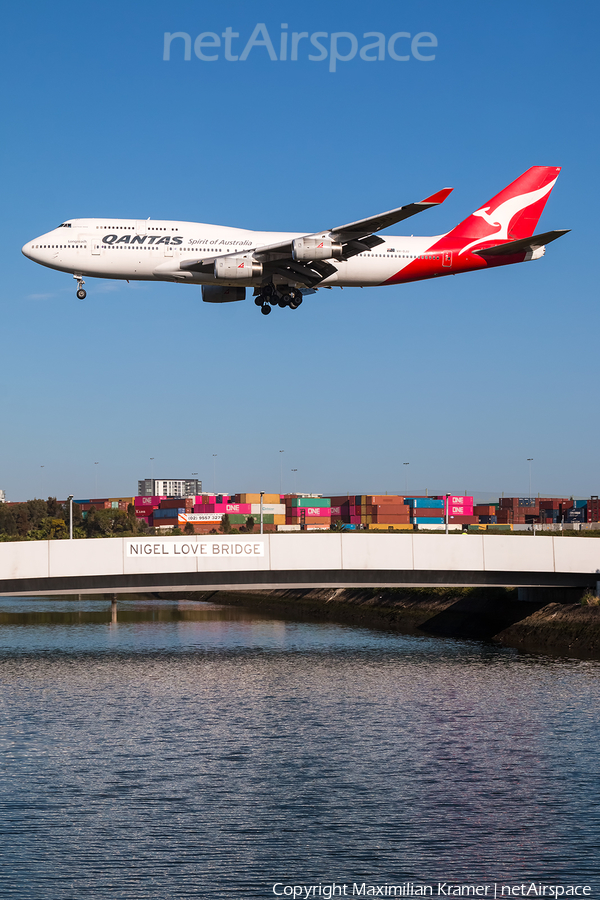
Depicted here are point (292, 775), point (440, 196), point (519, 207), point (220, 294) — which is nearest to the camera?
point (292, 775)

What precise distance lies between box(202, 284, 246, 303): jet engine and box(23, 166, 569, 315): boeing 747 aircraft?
7 centimetres

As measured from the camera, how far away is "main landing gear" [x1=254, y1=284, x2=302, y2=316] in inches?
2148

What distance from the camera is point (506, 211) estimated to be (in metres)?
67.8

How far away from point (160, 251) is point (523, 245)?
22835 mm

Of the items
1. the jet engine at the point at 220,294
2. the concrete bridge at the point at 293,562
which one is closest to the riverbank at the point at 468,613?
the concrete bridge at the point at 293,562

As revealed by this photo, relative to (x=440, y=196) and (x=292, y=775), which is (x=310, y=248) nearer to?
(x=440, y=196)

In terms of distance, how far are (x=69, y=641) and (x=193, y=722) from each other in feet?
121

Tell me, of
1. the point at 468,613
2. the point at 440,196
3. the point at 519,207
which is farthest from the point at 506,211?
the point at 468,613

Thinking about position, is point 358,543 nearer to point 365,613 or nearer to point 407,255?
point 407,255

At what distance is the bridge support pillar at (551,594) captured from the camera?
75.1m

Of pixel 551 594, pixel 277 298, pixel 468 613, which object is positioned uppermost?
pixel 277 298

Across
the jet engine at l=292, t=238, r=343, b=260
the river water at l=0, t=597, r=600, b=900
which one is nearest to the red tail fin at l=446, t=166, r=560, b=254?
the jet engine at l=292, t=238, r=343, b=260

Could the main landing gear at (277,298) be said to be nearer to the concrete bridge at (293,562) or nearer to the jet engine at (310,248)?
the jet engine at (310,248)

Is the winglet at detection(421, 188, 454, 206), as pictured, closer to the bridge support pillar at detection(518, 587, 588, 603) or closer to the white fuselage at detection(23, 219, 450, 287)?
the white fuselage at detection(23, 219, 450, 287)
